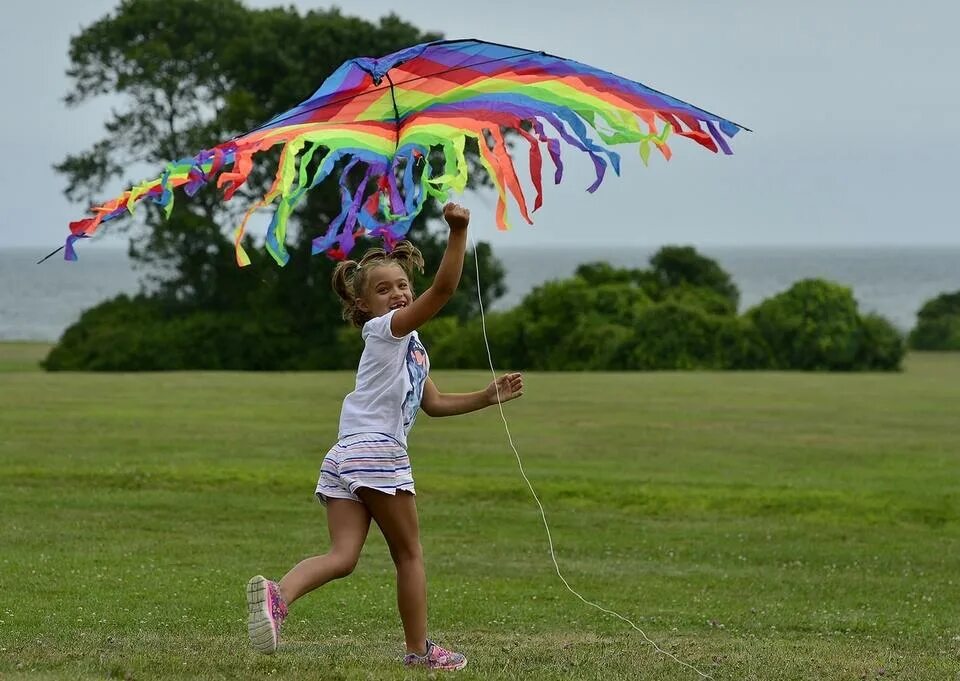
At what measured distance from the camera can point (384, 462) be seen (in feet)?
22.7

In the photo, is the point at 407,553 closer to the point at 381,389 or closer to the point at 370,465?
the point at 370,465

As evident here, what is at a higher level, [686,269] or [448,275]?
[686,269]

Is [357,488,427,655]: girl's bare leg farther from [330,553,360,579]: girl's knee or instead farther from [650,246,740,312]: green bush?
[650,246,740,312]: green bush

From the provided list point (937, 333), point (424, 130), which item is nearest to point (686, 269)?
point (937, 333)

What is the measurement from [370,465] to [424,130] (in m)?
2.04

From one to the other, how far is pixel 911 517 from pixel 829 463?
4.13 m

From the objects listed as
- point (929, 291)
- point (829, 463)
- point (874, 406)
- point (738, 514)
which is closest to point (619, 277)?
point (874, 406)

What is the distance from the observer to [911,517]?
621 inches

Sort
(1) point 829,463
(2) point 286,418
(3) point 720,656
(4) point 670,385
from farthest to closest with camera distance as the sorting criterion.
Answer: (4) point 670,385 < (2) point 286,418 < (1) point 829,463 < (3) point 720,656

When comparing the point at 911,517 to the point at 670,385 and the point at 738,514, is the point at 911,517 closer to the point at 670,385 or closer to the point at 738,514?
the point at 738,514

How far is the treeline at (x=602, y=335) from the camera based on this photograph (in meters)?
44.4

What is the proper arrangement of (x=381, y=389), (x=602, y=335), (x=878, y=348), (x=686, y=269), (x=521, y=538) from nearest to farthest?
(x=381, y=389) → (x=521, y=538) → (x=602, y=335) → (x=878, y=348) → (x=686, y=269)

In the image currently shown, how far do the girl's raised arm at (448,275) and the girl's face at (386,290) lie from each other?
40cm

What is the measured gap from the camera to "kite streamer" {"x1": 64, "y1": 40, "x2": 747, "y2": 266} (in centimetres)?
745
